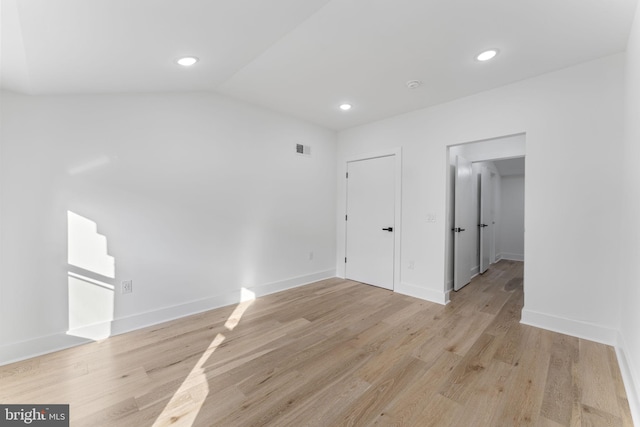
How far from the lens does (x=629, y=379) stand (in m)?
1.71

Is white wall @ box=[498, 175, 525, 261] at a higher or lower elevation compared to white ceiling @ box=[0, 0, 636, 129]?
lower

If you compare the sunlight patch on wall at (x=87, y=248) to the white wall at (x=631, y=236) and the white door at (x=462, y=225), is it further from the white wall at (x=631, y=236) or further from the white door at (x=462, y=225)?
the white door at (x=462, y=225)

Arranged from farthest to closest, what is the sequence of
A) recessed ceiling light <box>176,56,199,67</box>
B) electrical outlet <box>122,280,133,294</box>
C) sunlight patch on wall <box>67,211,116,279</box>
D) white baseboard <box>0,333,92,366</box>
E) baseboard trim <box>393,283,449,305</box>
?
baseboard trim <box>393,283,449,305</box> < electrical outlet <box>122,280,133,294</box> < sunlight patch on wall <box>67,211,116,279</box> < recessed ceiling light <box>176,56,199,67</box> < white baseboard <box>0,333,92,366</box>

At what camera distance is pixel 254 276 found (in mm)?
3516

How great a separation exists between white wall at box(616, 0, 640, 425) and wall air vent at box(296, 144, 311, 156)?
3.32 m

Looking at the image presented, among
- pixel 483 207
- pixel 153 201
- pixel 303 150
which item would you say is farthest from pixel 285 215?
pixel 483 207

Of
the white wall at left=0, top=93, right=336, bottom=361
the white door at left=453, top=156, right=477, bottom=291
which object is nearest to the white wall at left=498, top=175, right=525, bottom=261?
the white door at left=453, top=156, right=477, bottom=291

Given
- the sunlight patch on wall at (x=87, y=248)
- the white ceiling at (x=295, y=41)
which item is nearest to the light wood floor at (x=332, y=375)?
the sunlight patch on wall at (x=87, y=248)

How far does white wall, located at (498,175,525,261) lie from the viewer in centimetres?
623

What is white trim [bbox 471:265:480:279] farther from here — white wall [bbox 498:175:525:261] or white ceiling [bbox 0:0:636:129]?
white ceiling [bbox 0:0:636:129]

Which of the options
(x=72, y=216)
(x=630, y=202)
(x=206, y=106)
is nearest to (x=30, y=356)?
(x=72, y=216)

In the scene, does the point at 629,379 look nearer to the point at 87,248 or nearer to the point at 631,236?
the point at 631,236

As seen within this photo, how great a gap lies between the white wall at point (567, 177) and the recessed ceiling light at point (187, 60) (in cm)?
286

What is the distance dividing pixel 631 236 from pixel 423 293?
2053 mm
